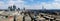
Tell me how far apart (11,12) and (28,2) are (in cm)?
48

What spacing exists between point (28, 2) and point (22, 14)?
0.34 meters

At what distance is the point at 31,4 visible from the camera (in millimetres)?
3521

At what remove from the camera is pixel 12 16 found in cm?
359

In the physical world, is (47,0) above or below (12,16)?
above

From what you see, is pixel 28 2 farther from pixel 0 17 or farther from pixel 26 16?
pixel 0 17

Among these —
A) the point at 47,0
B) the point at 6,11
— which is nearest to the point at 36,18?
the point at 47,0

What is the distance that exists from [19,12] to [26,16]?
0.20 metres

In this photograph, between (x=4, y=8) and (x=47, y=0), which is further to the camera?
(x=47, y=0)

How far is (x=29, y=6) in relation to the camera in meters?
3.49

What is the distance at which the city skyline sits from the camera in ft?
11.4

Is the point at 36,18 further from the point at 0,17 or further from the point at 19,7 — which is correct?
the point at 0,17

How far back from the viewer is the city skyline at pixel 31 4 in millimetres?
3471

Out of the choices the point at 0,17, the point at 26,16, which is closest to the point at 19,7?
the point at 26,16

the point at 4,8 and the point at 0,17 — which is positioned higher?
the point at 4,8
